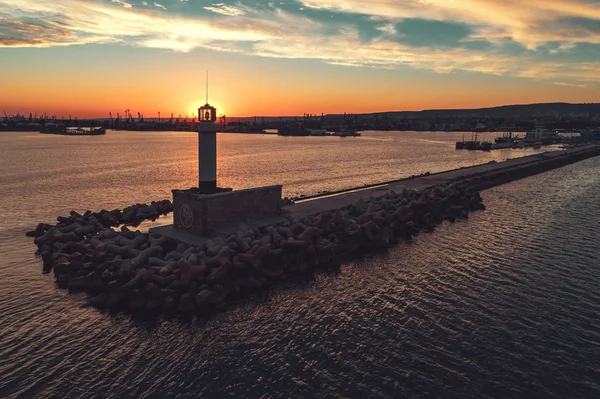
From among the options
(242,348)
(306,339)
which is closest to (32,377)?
(242,348)

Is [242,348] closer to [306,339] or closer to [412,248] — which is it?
[306,339]

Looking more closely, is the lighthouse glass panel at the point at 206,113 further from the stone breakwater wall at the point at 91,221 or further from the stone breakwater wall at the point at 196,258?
the stone breakwater wall at the point at 91,221

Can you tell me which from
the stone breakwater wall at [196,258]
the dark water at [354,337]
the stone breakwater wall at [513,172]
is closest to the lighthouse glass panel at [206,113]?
the stone breakwater wall at [196,258]

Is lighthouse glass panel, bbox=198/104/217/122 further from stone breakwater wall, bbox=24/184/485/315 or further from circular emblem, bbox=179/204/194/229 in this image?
stone breakwater wall, bbox=24/184/485/315

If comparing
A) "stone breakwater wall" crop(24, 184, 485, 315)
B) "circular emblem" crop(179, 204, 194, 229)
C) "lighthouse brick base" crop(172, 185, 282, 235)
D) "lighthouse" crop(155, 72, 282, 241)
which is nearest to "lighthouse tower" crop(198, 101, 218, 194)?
"lighthouse" crop(155, 72, 282, 241)

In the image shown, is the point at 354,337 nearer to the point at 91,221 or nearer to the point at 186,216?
the point at 186,216

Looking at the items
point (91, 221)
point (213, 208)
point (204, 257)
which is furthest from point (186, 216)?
point (91, 221)

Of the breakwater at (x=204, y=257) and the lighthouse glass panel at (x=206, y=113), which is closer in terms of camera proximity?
the breakwater at (x=204, y=257)
